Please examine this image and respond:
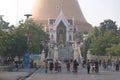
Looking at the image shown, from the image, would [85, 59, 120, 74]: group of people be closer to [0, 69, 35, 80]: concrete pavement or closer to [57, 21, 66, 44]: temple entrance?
[0, 69, 35, 80]: concrete pavement

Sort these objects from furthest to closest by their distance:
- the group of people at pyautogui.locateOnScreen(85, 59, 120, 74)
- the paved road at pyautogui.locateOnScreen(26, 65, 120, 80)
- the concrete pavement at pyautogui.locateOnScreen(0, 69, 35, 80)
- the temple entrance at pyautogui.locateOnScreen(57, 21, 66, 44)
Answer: the temple entrance at pyautogui.locateOnScreen(57, 21, 66, 44), the group of people at pyautogui.locateOnScreen(85, 59, 120, 74), the paved road at pyautogui.locateOnScreen(26, 65, 120, 80), the concrete pavement at pyautogui.locateOnScreen(0, 69, 35, 80)

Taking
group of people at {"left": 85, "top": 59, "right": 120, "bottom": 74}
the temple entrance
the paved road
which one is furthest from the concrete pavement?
the temple entrance

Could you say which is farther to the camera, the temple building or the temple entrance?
the temple building

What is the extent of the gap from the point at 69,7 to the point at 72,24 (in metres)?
13.6

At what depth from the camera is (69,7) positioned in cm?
13188

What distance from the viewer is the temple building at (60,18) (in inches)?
4532

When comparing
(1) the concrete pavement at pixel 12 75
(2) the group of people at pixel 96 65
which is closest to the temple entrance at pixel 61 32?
(2) the group of people at pixel 96 65

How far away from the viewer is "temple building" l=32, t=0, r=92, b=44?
11512 centimetres

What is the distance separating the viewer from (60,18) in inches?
4550

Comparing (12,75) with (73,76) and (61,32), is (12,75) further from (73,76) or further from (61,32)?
Answer: (61,32)

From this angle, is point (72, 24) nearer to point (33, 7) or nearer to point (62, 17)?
point (62, 17)

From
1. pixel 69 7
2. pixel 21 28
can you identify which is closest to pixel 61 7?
pixel 69 7

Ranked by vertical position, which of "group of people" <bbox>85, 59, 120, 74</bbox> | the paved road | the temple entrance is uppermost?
the temple entrance

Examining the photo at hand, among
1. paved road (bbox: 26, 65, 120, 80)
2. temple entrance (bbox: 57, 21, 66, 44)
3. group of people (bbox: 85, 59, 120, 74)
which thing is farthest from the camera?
temple entrance (bbox: 57, 21, 66, 44)
